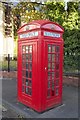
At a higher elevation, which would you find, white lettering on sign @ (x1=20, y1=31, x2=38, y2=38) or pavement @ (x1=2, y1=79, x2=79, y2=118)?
white lettering on sign @ (x1=20, y1=31, x2=38, y2=38)

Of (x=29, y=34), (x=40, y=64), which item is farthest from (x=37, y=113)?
(x=29, y=34)

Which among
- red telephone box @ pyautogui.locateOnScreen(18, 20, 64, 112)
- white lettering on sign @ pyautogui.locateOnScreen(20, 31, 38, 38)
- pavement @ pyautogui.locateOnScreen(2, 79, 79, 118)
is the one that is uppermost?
white lettering on sign @ pyautogui.locateOnScreen(20, 31, 38, 38)

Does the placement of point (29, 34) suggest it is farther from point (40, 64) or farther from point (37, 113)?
point (37, 113)

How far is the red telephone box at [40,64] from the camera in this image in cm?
559

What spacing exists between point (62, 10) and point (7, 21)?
8426 millimetres

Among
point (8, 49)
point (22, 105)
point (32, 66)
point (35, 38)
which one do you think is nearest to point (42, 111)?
point (22, 105)

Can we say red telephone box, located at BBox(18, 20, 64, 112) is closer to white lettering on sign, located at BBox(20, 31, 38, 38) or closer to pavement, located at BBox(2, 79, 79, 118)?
white lettering on sign, located at BBox(20, 31, 38, 38)

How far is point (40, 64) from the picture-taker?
5559 millimetres

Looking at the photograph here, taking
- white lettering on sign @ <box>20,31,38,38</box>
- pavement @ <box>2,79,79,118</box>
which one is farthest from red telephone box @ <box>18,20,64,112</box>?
pavement @ <box>2,79,79,118</box>

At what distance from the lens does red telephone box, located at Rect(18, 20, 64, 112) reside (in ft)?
18.4

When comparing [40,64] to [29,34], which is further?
[29,34]

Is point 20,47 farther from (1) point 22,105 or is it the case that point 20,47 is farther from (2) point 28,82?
(1) point 22,105

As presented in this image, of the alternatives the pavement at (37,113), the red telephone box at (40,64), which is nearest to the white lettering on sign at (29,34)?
the red telephone box at (40,64)

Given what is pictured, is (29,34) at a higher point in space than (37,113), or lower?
higher
